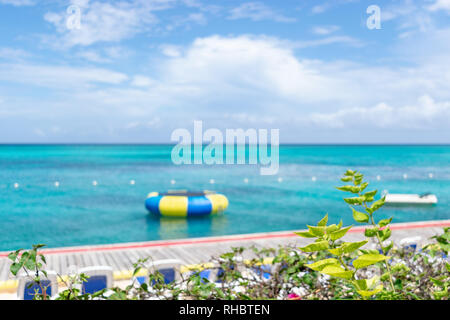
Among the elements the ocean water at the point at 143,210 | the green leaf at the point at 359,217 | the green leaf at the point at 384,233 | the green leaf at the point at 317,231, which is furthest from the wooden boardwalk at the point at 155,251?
the green leaf at the point at 317,231

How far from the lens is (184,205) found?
1681 cm

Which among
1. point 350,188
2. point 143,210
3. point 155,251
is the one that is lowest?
point 143,210

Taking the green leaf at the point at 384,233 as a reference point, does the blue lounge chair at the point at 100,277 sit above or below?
below

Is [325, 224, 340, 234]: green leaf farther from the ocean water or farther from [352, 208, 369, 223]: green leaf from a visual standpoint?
the ocean water

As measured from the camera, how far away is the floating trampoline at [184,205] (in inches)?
665

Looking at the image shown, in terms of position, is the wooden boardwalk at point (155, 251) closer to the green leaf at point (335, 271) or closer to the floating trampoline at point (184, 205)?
the green leaf at point (335, 271)

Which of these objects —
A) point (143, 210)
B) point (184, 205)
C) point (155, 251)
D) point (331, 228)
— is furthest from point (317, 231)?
point (143, 210)

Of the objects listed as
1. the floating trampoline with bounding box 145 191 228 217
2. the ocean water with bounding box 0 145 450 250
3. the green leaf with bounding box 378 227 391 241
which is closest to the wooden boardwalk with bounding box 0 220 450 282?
the ocean water with bounding box 0 145 450 250

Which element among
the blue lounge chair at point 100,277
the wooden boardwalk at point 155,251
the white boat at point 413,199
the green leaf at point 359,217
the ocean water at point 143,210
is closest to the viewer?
the green leaf at point 359,217

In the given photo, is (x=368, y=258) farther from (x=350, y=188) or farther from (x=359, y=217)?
(x=350, y=188)

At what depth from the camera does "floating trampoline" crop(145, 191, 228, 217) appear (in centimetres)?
1689
